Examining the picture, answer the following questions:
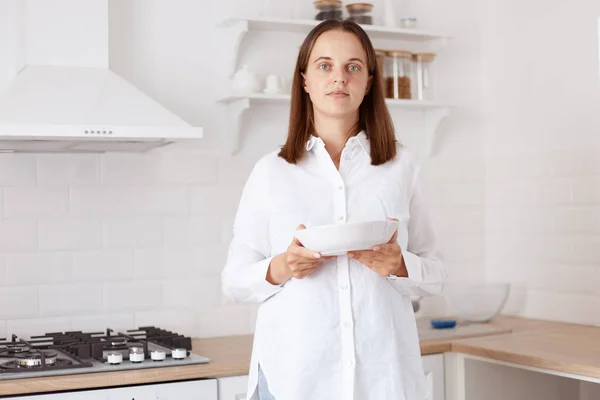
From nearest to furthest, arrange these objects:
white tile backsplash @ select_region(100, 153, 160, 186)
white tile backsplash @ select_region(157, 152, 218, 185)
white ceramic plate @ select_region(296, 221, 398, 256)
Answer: white ceramic plate @ select_region(296, 221, 398, 256) < white tile backsplash @ select_region(100, 153, 160, 186) < white tile backsplash @ select_region(157, 152, 218, 185)

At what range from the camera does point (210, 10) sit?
11.3ft

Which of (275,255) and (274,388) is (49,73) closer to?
(275,255)

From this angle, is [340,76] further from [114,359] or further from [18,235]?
[18,235]

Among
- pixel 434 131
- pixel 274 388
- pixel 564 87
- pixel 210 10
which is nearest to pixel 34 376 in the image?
pixel 274 388

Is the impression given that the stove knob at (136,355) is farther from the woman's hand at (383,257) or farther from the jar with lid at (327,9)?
the jar with lid at (327,9)

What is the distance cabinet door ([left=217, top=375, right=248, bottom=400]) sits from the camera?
8.80ft

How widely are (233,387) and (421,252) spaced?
84cm


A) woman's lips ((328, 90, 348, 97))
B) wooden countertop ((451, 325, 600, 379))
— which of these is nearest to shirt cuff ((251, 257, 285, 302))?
woman's lips ((328, 90, 348, 97))

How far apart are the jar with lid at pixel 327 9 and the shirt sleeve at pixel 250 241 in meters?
1.51

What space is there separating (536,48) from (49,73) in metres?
1.95

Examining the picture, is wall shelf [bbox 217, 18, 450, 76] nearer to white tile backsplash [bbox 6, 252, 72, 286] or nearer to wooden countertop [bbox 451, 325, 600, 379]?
white tile backsplash [bbox 6, 252, 72, 286]

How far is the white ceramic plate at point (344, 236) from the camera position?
1868 mm

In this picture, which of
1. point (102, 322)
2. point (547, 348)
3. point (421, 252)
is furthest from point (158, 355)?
point (547, 348)

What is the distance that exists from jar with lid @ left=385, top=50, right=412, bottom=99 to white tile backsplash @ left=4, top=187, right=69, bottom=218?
1.32 meters
